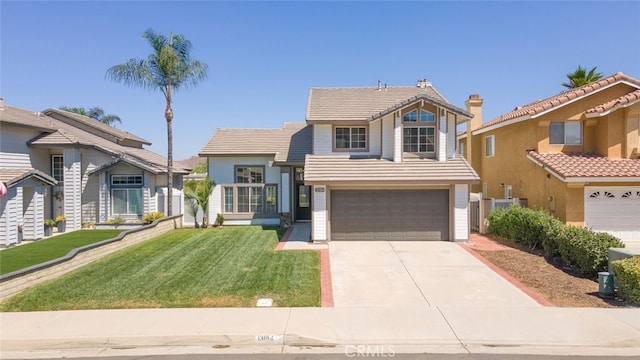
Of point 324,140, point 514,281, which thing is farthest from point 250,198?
point 514,281

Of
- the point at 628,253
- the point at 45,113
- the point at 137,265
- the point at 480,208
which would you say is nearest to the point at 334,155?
the point at 480,208

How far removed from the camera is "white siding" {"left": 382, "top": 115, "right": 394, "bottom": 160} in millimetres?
15461

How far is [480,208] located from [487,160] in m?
6.09

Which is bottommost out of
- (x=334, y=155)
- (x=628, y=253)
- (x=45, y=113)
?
(x=628, y=253)

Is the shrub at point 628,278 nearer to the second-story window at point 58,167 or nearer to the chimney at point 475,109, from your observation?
the chimney at point 475,109

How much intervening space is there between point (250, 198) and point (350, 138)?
22.0 feet

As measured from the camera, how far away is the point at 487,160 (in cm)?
2153

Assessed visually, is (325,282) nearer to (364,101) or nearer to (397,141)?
(397,141)

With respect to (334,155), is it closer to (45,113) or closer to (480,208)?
(480,208)

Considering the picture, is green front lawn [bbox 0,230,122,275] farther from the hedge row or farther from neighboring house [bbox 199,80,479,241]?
the hedge row

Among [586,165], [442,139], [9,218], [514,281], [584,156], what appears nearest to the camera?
[514,281]

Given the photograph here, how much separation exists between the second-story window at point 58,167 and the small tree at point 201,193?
6036 mm

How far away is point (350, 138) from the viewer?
52.6 ft

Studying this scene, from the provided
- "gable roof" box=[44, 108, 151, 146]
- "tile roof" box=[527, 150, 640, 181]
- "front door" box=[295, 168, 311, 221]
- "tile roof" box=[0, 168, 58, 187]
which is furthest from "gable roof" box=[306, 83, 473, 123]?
"gable roof" box=[44, 108, 151, 146]
